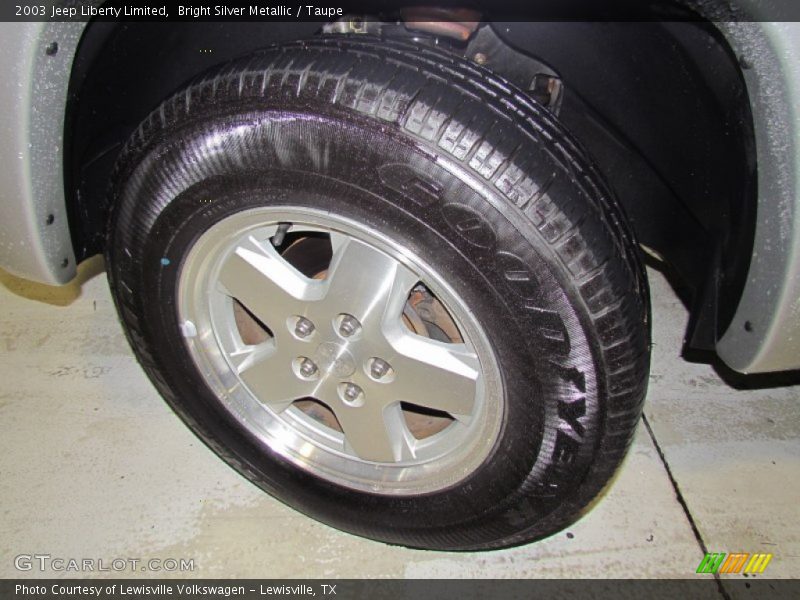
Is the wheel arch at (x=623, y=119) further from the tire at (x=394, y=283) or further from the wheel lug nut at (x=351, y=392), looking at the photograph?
the wheel lug nut at (x=351, y=392)

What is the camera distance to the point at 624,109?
163cm

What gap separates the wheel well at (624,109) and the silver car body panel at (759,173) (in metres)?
0.07

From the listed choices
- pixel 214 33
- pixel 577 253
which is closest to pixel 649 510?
pixel 577 253

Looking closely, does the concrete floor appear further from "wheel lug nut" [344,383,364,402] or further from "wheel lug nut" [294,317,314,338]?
"wheel lug nut" [294,317,314,338]

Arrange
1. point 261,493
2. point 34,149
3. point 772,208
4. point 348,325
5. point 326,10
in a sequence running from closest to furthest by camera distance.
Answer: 1. point 772,208
2. point 34,149
3. point 348,325
4. point 326,10
5. point 261,493

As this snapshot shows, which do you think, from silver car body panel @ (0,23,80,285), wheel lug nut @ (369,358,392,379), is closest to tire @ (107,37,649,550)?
wheel lug nut @ (369,358,392,379)

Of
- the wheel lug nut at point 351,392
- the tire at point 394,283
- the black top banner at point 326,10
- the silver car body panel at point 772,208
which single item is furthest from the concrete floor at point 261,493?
the black top banner at point 326,10

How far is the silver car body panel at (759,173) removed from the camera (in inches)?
39.6

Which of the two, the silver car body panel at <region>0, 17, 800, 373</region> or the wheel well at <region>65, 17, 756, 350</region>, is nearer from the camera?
the silver car body panel at <region>0, 17, 800, 373</region>

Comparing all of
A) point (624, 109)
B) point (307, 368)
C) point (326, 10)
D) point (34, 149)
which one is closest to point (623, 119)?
point (624, 109)

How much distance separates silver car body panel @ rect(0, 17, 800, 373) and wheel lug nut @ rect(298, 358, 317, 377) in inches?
22.1

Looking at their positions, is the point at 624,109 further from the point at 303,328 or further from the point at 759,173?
the point at 303,328

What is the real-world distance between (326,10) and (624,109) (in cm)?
74

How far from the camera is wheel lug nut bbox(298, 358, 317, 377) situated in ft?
→ 4.96
